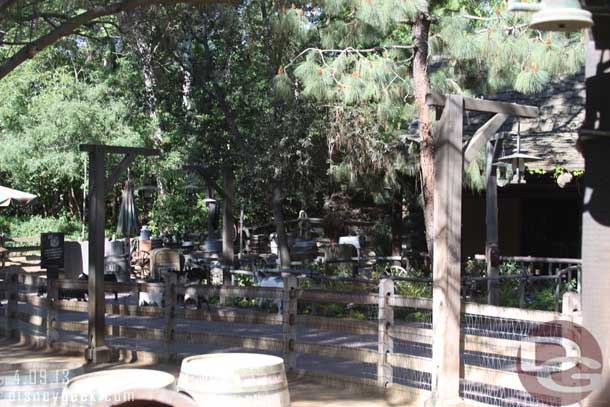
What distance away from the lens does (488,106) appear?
7.08m

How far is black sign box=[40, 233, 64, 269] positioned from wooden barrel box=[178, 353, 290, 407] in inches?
433

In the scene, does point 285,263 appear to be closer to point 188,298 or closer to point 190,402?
point 188,298

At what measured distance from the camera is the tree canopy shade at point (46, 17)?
921cm

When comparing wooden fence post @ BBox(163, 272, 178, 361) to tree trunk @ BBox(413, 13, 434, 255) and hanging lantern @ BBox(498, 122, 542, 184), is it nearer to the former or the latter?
tree trunk @ BBox(413, 13, 434, 255)

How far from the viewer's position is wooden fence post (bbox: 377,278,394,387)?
779 cm

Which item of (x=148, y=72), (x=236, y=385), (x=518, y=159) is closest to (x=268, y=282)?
(x=518, y=159)

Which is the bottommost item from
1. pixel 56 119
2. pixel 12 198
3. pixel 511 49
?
pixel 12 198

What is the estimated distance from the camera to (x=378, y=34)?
1313 cm

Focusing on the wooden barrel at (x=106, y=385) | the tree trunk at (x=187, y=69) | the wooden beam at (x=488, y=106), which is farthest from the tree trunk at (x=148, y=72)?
the wooden barrel at (x=106, y=385)

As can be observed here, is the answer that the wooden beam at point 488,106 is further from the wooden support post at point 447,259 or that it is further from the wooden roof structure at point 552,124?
the wooden roof structure at point 552,124

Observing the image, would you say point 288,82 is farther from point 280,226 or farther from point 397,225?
point 397,225

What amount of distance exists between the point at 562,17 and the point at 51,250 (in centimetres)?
1280

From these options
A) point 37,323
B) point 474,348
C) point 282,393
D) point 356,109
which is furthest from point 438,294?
point 356,109

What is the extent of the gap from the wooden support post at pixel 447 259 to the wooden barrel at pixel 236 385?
2621mm
